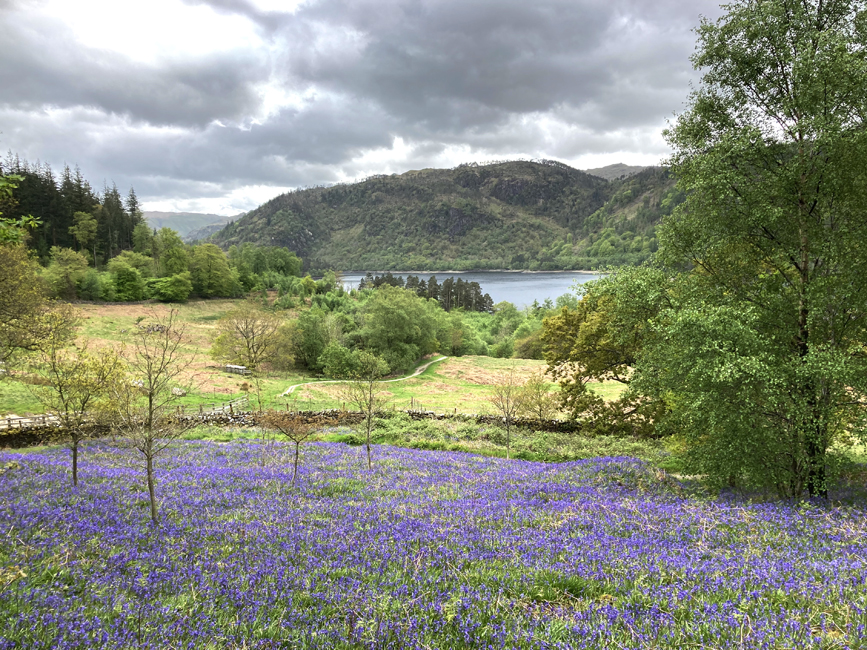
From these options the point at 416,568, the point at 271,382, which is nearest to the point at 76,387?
the point at 416,568

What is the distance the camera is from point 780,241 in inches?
476

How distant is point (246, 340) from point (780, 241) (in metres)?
52.9

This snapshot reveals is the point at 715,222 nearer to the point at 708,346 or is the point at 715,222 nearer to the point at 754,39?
the point at 708,346

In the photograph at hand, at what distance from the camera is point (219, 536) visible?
7.47m

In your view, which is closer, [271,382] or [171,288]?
[271,382]

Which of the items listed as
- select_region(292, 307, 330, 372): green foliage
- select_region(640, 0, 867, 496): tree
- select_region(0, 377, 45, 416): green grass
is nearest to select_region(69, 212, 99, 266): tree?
select_region(292, 307, 330, 372): green foliage

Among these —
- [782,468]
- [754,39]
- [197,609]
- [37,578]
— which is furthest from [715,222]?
[37,578]

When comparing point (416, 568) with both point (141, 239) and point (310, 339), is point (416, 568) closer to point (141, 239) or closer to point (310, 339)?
point (310, 339)

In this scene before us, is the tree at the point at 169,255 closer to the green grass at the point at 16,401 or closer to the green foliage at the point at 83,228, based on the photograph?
the green foliage at the point at 83,228

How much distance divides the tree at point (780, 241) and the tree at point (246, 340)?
163ft

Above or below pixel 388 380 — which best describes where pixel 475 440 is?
above

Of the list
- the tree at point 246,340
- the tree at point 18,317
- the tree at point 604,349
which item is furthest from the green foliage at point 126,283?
the tree at point 604,349

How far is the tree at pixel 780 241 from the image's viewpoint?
34.2ft

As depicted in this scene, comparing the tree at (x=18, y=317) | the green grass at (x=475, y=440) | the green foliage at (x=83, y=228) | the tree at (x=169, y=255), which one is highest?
the green foliage at (x=83, y=228)
